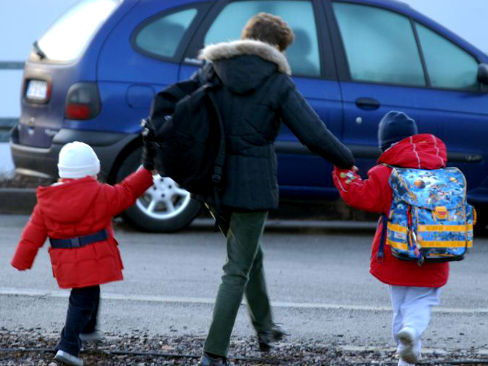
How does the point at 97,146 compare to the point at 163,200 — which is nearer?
the point at 97,146

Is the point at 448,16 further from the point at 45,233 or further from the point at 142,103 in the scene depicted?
the point at 45,233

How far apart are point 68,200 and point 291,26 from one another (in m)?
4.85

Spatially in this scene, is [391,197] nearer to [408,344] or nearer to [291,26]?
[408,344]

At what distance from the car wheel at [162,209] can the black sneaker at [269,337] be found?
4.04 meters

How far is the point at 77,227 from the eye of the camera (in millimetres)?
5129

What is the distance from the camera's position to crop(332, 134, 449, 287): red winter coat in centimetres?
504

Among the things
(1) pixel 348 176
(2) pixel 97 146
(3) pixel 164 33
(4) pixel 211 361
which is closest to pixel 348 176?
(1) pixel 348 176

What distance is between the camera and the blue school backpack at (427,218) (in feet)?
16.2

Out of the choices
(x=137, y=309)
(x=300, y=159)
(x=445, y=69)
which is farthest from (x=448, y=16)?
(x=137, y=309)

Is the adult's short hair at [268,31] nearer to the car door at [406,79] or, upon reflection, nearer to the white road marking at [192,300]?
the white road marking at [192,300]

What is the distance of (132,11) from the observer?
9570mm

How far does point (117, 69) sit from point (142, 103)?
0.32 metres

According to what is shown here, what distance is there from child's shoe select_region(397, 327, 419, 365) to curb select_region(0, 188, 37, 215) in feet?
21.7

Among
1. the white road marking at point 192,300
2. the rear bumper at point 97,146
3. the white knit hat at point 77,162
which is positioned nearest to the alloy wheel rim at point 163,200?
the rear bumper at point 97,146
